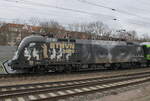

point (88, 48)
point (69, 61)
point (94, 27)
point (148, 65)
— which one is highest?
point (94, 27)

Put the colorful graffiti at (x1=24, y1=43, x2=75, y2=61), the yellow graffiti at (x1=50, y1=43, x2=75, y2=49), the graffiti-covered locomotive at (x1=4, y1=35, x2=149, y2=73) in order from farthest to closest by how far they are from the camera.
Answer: the yellow graffiti at (x1=50, y1=43, x2=75, y2=49) < the colorful graffiti at (x1=24, y1=43, x2=75, y2=61) < the graffiti-covered locomotive at (x1=4, y1=35, x2=149, y2=73)

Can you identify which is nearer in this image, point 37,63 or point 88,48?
point 37,63

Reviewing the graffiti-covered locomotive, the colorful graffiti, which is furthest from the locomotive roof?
the colorful graffiti

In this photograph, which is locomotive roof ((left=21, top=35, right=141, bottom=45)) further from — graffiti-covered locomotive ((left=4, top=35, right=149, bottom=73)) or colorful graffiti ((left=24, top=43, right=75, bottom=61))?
colorful graffiti ((left=24, top=43, right=75, bottom=61))

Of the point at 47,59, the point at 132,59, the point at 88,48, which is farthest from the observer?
the point at 132,59

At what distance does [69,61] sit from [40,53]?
3.13 metres

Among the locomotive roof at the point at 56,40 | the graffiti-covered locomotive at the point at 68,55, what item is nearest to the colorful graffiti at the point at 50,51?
the graffiti-covered locomotive at the point at 68,55

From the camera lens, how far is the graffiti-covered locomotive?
1587 centimetres

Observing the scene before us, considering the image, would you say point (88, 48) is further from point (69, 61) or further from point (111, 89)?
point (111, 89)

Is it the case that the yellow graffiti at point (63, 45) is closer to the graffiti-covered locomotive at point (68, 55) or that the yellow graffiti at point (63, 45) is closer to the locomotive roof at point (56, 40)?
the graffiti-covered locomotive at point (68, 55)

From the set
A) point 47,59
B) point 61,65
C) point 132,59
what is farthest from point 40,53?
point 132,59

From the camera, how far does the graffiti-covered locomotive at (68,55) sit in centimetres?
1587

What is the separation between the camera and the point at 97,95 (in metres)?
9.83

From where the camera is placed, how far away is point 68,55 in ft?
59.2
